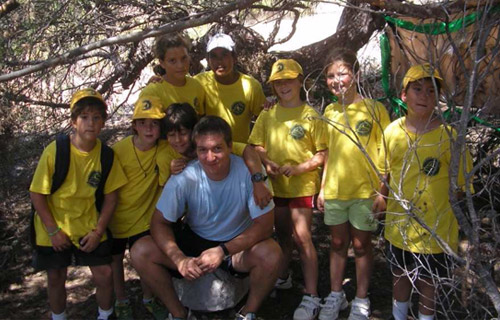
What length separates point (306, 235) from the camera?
3605 mm

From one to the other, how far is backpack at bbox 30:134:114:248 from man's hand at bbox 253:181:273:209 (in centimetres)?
95

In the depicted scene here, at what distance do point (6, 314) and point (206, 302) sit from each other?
150 centimetres

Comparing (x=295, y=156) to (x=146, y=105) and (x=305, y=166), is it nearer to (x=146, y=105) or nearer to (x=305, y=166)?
(x=305, y=166)

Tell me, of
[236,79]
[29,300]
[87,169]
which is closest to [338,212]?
[236,79]

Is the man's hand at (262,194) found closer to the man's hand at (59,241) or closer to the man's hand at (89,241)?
the man's hand at (89,241)

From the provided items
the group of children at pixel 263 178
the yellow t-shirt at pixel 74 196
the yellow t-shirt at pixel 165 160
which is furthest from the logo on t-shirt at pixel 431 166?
the yellow t-shirt at pixel 74 196

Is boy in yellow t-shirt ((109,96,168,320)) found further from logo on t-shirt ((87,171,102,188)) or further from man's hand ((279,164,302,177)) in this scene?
man's hand ((279,164,302,177))

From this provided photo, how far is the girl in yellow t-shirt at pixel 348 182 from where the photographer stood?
11.1 ft

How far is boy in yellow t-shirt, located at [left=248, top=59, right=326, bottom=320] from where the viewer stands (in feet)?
11.7

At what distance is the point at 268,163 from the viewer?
11.9 feet

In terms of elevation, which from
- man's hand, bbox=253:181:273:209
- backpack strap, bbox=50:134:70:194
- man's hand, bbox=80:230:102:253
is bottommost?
man's hand, bbox=80:230:102:253

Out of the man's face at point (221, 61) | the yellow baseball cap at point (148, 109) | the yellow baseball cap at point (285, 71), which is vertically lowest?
the yellow baseball cap at point (148, 109)

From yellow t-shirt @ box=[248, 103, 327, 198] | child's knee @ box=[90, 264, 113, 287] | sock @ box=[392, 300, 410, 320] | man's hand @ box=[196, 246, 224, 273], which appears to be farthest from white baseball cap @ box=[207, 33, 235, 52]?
sock @ box=[392, 300, 410, 320]

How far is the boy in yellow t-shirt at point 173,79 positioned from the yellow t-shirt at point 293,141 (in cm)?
59
